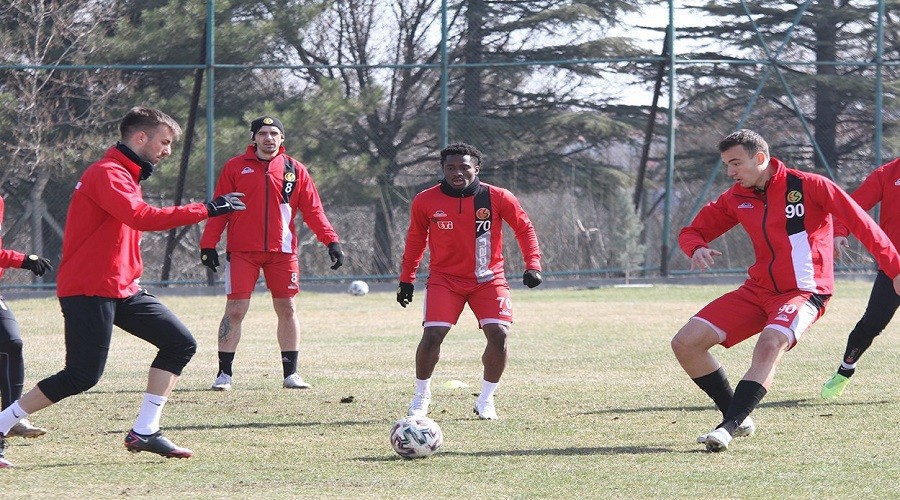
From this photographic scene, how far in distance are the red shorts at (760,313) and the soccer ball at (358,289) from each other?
11.9 m

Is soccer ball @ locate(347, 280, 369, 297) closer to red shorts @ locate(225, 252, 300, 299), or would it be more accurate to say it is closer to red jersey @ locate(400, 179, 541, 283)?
red shorts @ locate(225, 252, 300, 299)

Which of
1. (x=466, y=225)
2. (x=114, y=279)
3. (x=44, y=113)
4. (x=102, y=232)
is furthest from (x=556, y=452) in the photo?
(x=44, y=113)

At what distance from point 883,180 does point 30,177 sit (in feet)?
44.8

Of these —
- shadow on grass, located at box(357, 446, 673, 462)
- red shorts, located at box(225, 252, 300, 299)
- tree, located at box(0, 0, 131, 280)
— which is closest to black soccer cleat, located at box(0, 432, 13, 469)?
shadow on grass, located at box(357, 446, 673, 462)

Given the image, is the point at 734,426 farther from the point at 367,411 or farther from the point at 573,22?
the point at 573,22

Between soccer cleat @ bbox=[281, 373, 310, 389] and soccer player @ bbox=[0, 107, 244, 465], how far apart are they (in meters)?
3.01

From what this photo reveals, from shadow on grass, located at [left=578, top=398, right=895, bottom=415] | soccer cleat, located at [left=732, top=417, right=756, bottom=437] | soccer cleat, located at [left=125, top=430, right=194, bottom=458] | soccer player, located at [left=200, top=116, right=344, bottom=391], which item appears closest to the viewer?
soccer cleat, located at [left=125, top=430, right=194, bottom=458]

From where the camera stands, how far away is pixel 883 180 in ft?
28.8

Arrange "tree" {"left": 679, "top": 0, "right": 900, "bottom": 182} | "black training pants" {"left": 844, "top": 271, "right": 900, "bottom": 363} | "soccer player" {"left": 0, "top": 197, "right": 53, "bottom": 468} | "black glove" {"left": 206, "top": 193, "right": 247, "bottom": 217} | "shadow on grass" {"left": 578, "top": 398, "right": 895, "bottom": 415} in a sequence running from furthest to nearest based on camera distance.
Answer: "tree" {"left": 679, "top": 0, "right": 900, "bottom": 182}
"black training pants" {"left": 844, "top": 271, "right": 900, "bottom": 363}
"shadow on grass" {"left": 578, "top": 398, "right": 895, "bottom": 415}
"soccer player" {"left": 0, "top": 197, "right": 53, "bottom": 468}
"black glove" {"left": 206, "top": 193, "right": 247, "bottom": 217}

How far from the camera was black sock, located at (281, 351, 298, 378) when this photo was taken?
9.71 meters

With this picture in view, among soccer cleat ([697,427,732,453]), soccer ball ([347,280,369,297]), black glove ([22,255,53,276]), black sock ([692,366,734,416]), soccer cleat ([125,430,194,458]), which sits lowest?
soccer ball ([347,280,369,297])

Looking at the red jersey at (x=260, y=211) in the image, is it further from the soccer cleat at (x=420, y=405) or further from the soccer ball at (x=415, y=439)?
the soccer ball at (x=415, y=439)

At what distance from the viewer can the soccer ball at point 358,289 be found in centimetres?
1880

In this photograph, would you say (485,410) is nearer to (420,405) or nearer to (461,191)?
(420,405)
